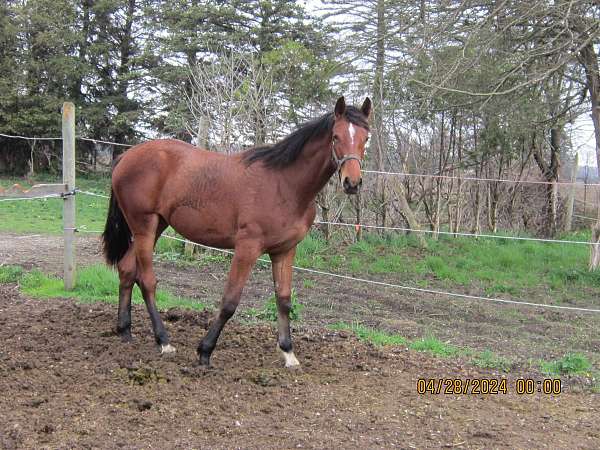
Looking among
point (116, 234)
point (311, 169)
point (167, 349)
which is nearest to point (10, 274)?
point (116, 234)

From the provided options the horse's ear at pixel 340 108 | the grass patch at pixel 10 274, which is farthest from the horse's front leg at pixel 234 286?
the grass patch at pixel 10 274

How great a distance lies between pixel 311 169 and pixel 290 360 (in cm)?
150

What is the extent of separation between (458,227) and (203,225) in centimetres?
723

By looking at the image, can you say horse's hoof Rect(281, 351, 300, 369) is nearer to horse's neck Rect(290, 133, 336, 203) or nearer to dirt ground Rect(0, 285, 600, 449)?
dirt ground Rect(0, 285, 600, 449)

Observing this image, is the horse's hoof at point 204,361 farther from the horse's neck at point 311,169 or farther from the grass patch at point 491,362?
the grass patch at point 491,362

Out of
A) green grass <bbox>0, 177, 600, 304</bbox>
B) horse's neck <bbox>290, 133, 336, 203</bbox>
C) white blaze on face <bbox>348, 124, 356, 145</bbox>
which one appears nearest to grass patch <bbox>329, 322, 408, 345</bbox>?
horse's neck <bbox>290, 133, 336, 203</bbox>

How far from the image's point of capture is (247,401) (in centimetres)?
338

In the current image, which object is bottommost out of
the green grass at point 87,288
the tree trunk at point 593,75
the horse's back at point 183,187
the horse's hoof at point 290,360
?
the horse's hoof at point 290,360

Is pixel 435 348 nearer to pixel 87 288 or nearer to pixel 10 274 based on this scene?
pixel 87 288

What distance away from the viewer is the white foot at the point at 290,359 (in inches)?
161

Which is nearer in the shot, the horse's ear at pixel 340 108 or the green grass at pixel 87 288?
the horse's ear at pixel 340 108

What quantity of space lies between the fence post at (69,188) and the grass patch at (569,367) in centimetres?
517
